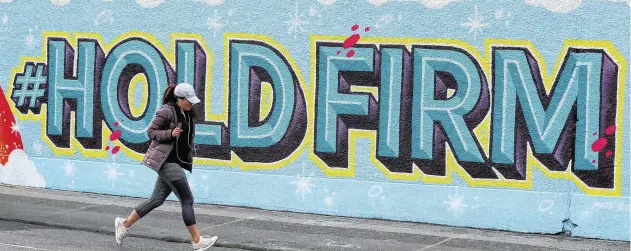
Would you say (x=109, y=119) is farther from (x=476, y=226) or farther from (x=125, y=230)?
(x=476, y=226)

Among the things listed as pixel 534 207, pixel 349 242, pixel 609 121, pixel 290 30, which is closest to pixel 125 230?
pixel 349 242

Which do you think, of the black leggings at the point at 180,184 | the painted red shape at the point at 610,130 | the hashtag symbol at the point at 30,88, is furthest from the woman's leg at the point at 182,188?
the hashtag symbol at the point at 30,88

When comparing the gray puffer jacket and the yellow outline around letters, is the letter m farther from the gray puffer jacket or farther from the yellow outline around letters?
the gray puffer jacket

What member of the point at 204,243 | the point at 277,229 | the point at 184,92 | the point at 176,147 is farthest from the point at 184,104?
the point at 277,229

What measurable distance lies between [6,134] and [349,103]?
220 inches

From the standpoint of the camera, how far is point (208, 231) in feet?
42.0

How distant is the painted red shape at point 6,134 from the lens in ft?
53.1

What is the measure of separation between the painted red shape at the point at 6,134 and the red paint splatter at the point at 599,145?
8.23m

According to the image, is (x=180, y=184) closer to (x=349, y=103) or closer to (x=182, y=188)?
(x=182, y=188)

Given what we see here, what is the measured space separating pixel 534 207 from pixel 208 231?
3.71m

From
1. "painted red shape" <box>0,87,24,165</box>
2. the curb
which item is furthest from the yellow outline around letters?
"painted red shape" <box>0,87,24,165</box>

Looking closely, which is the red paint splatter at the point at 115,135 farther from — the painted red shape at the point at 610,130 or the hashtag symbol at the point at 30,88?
the painted red shape at the point at 610,130

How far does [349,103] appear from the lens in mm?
13664

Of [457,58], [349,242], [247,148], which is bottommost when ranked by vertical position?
[349,242]
